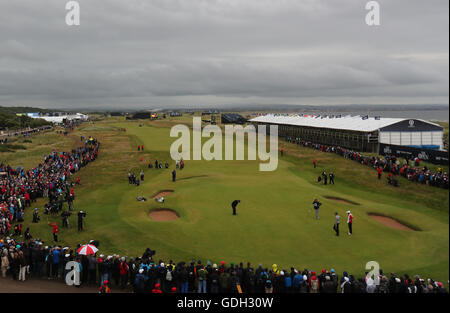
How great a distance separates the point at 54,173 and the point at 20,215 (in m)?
17.4

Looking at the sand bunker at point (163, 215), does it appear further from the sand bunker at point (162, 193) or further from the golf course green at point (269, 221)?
the sand bunker at point (162, 193)

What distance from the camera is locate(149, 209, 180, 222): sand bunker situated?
29.9m

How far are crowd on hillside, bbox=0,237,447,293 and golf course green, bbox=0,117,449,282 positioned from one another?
2737mm

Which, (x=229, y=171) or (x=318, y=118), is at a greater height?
(x=318, y=118)

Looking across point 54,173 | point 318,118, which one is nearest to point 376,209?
point 54,173

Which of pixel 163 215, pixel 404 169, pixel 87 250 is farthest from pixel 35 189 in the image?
pixel 404 169

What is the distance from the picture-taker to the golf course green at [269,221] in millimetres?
21625

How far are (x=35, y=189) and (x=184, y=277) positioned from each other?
2717 cm

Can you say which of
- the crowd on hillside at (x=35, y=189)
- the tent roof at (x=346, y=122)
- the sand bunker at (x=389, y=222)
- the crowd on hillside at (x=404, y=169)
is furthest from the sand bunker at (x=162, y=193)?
the tent roof at (x=346, y=122)

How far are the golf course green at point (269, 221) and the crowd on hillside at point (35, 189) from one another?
4.41ft

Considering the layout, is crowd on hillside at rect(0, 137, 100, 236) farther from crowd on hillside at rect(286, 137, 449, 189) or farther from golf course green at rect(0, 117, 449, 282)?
crowd on hillside at rect(286, 137, 449, 189)

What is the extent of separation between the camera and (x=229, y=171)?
172 feet

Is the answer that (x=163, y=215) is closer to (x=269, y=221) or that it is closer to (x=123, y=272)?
(x=269, y=221)
